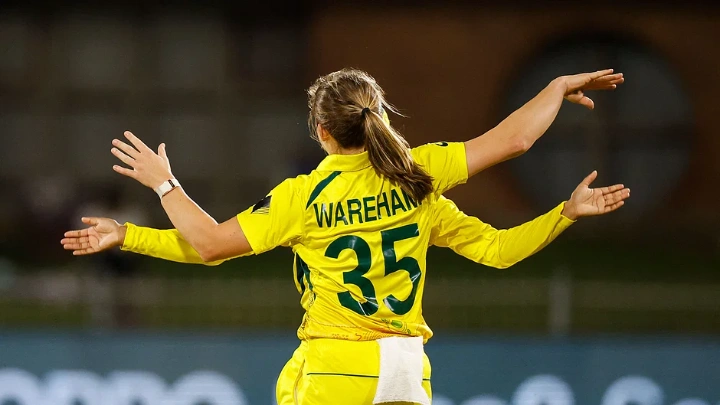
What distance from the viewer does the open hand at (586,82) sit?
361cm

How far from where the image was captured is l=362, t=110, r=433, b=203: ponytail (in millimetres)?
3303

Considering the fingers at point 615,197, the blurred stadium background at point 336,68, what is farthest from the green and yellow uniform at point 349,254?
the blurred stadium background at point 336,68

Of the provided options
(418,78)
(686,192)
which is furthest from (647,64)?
(418,78)

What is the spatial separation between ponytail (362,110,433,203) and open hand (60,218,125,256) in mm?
876

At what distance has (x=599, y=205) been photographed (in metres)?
3.57

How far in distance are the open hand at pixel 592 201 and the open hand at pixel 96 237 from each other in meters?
1.47

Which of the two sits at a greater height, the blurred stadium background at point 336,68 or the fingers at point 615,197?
the blurred stadium background at point 336,68

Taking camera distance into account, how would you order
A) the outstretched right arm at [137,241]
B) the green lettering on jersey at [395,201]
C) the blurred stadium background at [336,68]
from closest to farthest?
the green lettering on jersey at [395,201] < the outstretched right arm at [137,241] < the blurred stadium background at [336,68]

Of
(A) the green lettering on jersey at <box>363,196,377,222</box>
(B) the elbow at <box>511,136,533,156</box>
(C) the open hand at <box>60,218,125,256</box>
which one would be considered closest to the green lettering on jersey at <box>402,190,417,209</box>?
(A) the green lettering on jersey at <box>363,196,377,222</box>

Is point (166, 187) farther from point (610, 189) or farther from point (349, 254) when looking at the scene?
point (610, 189)

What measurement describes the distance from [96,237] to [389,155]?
103 centimetres

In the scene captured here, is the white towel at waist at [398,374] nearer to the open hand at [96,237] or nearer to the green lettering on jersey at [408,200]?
the green lettering on jersey at [408,200]

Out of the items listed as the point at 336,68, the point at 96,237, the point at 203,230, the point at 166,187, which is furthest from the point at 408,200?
the point at 336,68

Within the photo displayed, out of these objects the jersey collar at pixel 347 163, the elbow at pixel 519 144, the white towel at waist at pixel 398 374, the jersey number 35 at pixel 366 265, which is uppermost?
the elbow at pixel 519 144
